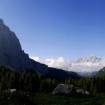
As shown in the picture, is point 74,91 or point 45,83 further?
point 45,83

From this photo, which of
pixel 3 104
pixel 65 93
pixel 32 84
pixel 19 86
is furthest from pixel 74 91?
pixel 3 104

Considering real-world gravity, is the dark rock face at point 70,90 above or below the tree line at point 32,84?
below

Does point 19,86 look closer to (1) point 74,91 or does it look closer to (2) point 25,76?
(2) point 25,76

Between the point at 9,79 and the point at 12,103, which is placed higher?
the point at 9,79

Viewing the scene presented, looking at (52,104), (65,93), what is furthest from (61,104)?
(65,93)

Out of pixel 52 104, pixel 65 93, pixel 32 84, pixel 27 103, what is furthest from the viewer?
pixel 32 84

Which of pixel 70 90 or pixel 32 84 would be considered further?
pixel 32 84

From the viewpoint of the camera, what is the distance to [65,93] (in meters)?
93.7

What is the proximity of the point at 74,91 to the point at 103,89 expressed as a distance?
36.8 metres

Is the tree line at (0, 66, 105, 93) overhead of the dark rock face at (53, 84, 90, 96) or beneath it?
overhead

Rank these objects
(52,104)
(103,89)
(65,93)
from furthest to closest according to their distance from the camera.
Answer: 1. (103,89)
2. (65,93)
3. (52,104)

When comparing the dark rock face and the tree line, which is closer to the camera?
the dark rock face

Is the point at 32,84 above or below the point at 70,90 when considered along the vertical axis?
above

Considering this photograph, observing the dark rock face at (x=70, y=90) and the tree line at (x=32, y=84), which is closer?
the dark rock face at (x=70, y=90)
